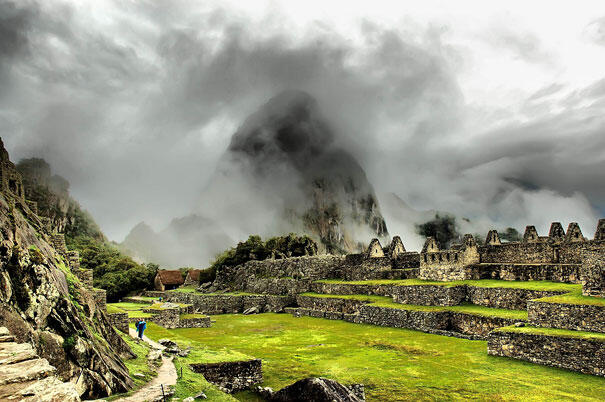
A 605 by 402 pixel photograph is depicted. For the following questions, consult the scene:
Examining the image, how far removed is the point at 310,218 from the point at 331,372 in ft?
301

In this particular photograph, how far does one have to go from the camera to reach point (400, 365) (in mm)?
15047

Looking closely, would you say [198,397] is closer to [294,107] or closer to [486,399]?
[486,399]

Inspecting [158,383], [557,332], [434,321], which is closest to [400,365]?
[557,332]

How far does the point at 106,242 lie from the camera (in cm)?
7838

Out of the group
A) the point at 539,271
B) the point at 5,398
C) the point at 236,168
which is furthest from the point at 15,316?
the point at 236,168

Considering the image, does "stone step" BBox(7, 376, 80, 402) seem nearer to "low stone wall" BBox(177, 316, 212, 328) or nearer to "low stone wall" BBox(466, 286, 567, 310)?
"low stone wall" BBox(466, 286, 567, 310)

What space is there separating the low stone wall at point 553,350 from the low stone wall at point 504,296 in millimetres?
4564

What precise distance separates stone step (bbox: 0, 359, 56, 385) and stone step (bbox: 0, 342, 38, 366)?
9 centimetres

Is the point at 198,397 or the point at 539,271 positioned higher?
the point at 539,271

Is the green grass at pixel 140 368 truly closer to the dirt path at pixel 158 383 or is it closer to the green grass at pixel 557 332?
the dirt path at pixel 158 383

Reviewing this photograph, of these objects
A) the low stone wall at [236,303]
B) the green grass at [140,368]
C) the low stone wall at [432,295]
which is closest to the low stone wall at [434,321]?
the low stone wall at [432,295]

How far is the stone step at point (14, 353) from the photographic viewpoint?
4766mm

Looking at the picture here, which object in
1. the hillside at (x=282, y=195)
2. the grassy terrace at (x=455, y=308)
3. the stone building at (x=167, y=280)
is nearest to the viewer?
A: the grassy terrace at (x=455, y=308)

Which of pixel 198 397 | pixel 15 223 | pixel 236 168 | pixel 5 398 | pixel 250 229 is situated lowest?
pixel 198 397
